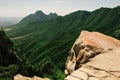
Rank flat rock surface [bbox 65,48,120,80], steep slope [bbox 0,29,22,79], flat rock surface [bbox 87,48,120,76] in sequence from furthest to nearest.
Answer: steep slope [bbox 0,29,22,79] < flat rock surface [bbox 87,48,120,76] < flat rock surface [bbox 65,48,120,80]

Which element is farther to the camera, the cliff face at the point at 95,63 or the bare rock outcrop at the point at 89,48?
the bare rock outcrop at the point at 89,48

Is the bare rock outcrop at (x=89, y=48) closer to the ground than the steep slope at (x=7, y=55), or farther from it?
farther from it

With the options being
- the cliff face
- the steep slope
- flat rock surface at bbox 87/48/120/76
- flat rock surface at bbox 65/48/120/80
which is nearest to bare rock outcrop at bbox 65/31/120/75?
the cliff face

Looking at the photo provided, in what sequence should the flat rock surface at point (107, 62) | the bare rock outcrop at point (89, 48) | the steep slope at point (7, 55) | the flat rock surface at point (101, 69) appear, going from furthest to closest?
the steep slope at point (7, 55) → the bare rock outcrop at point (89, 48) → the flat rock surface at point (107, 62) → the flat rock surface at point (101, 69)

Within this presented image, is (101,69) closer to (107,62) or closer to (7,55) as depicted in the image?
(107,62)

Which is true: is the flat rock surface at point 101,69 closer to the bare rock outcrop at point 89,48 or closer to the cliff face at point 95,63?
the cliff face at point 95,63

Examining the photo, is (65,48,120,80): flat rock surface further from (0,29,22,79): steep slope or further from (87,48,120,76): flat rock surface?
(0,29,22,79): steep slope

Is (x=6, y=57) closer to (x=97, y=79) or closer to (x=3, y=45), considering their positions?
(x=3, y=45)

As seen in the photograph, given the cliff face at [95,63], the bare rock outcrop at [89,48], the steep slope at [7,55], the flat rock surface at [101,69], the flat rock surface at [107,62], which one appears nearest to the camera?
the flat rock surface at [101,69]

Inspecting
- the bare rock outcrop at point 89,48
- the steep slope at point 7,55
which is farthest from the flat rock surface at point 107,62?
the steep slope at point 7,55

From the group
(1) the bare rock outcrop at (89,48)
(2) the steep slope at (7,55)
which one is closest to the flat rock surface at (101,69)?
(1) the bare rock outcrop at (89,48)

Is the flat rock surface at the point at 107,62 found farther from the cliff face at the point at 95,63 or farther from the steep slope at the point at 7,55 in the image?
the steep slope at the point at 7,55

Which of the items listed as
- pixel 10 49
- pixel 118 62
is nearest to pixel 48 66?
Answer: pixel 10 49

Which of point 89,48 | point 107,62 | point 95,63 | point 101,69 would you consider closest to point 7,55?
point 89,48
